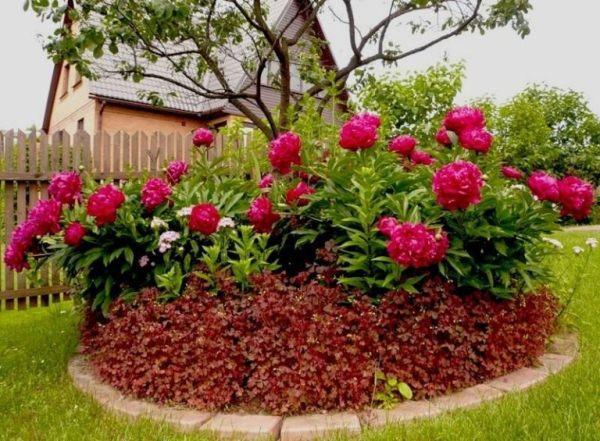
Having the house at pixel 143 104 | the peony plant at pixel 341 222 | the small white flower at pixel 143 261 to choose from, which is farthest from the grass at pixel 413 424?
the house at pixel 143 104

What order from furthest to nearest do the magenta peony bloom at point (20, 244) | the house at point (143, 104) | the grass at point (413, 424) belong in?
the house at point (143, 104), the magenta peony bloom at point (20, 244), the grass at point (413, 424)

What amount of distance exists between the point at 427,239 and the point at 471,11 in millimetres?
4933

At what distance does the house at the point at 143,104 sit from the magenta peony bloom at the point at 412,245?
12186 millimetres

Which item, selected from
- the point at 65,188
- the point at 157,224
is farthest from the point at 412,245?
the point at 65,188

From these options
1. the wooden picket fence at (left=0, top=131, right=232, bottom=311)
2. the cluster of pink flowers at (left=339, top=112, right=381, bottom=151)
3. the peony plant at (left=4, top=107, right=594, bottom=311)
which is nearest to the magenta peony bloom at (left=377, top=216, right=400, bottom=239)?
the peony plant at (left=4, top=107, right=594, bottom=311)

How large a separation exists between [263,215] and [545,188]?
1.51m

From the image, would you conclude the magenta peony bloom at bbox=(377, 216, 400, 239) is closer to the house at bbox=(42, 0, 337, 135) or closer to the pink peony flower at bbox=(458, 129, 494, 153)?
the pink peony flower at bbox=(458, 129, 494, 153)

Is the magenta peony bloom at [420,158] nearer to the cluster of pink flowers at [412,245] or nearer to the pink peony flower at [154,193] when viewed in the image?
the cluster of pink flowers at [412,245]

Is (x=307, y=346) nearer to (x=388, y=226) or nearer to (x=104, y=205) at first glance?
(x=388, y=226)

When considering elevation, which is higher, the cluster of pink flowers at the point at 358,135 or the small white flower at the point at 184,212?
the cluster of pink flowers at the point at 358,135

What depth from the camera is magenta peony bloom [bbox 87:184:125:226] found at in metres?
3.07

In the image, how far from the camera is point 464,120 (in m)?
3.10

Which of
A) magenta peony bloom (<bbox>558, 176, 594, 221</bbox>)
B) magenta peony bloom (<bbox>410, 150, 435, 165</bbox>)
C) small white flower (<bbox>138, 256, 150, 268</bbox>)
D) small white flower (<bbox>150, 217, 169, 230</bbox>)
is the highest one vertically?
magenta peony bloom (<bbox>410, 150, 435, 165</bbox>)

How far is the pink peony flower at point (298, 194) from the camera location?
323 cm
